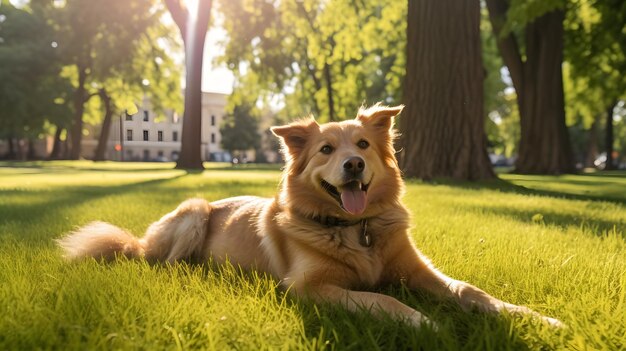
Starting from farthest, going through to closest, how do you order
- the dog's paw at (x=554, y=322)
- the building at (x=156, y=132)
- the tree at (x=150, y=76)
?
the tree at (x=150, y=76)
the building at (x=156, y=132)
the dog's paw at (x=554, y=322)

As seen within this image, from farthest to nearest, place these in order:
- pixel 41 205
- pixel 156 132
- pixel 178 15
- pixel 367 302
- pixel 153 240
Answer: pixel 178 15 → pixel 156 132 → pixel 41 205 → pixel 153 240 → pixel 367 302

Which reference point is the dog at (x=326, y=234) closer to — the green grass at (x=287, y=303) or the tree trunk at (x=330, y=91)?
the green grass at (x=287, y=303)

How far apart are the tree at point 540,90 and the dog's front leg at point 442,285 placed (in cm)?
1767

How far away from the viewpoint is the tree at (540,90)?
19328 mm

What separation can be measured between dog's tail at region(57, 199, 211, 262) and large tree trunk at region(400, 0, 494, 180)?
27.8 ft

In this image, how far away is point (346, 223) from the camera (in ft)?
11.9

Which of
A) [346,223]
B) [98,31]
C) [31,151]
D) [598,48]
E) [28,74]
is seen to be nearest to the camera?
[346,223]

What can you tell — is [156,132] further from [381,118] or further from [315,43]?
[315,43]

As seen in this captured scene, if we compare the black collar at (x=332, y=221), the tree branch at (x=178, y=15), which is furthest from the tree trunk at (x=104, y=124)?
the black collar at (x=332, y=221)

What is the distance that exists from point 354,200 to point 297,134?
836 mm

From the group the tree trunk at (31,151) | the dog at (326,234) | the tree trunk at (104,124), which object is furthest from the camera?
the tree trunk at (31,151)

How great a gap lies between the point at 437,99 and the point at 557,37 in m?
→ 10.5

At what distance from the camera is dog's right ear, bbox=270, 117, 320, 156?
401 centimetres

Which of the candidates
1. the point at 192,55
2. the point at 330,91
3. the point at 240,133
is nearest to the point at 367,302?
the point at 192,55
